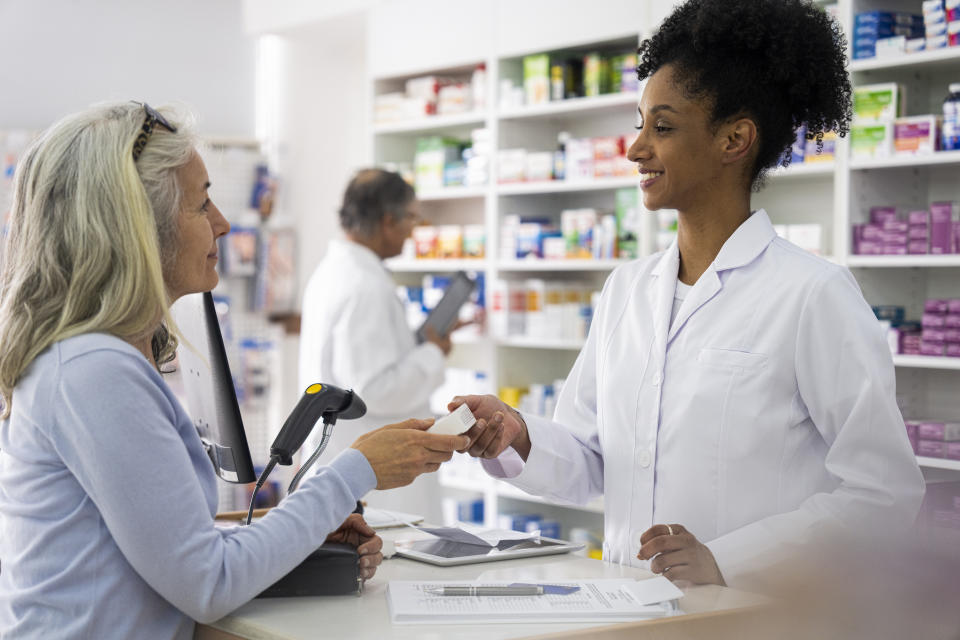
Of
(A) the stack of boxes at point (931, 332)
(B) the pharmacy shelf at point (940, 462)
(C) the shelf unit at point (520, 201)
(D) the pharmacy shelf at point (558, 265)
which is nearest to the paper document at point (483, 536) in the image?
(B) the pharmacy shelf at point (940, 462)

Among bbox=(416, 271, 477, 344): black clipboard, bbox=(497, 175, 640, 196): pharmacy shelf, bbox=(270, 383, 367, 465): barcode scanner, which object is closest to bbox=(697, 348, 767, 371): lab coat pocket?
bbox=(270, 383, 367, 465): barcode scanner

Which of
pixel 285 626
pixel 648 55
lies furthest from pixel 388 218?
pixel 285 626

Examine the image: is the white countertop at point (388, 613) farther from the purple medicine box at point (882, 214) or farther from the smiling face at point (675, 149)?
the purple medicine box at point (882, 214)

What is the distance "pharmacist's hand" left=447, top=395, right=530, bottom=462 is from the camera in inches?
75.7

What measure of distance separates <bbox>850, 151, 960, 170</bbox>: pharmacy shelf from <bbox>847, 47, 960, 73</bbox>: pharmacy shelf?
0.31 meters

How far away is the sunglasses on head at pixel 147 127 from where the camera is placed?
4.85ft

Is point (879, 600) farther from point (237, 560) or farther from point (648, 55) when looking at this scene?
point (648, 55)

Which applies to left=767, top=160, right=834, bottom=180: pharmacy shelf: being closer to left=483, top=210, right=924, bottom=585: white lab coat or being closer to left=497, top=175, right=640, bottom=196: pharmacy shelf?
left=497, top=175, right=640, bottom=196: pharmacy shelf

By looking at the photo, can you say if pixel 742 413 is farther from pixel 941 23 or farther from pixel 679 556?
pixel 941 23

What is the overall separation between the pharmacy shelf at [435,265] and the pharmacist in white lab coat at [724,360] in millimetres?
2675

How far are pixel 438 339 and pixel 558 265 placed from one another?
2.23 feet

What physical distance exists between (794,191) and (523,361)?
59.5 inches

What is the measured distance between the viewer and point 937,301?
3.30 m

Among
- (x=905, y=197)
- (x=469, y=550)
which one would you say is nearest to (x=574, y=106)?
(x=905, y=197)
